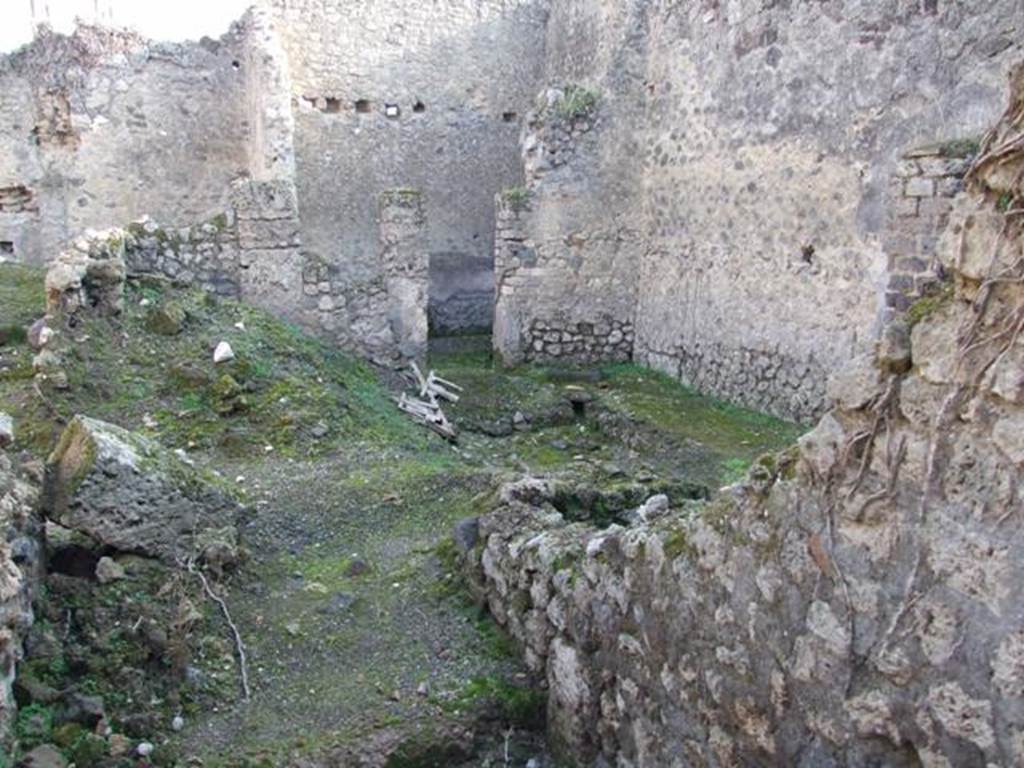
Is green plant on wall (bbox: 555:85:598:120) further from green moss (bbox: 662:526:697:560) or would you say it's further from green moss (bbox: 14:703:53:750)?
green moss (bbox: 14:703:53:750)

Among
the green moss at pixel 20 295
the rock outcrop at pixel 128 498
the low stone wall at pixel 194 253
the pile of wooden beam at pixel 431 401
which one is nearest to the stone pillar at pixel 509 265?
the pile of wooden beam at pixel 431 401

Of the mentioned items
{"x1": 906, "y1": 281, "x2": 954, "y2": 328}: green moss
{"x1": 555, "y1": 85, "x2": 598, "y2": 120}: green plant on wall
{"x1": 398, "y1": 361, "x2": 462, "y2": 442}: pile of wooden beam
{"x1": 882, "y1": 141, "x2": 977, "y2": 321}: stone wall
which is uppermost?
{"x1": 555, "y1": 85, "x2": 598, "y2": 120}: green plant on wall

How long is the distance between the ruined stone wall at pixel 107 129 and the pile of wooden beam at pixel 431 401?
495 centimetres

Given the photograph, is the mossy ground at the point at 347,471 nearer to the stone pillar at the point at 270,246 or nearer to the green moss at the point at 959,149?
the stone pillar at the point at 270,246

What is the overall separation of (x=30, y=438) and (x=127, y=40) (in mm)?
8121

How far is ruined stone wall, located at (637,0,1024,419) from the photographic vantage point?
23.8ft

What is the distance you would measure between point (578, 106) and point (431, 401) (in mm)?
3811

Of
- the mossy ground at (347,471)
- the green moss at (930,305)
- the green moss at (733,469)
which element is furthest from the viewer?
the green moss at (733,469)

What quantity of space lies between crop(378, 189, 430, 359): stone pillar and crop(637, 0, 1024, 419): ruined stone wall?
2.69m

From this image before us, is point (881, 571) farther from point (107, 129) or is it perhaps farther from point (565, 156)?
point (107, 129)

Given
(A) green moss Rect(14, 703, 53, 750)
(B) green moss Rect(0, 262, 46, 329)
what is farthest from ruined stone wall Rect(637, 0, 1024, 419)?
(B) green moss Rect(0, 262, 46, 329)

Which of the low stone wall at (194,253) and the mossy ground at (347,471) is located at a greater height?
the low stone wall at (194,253)

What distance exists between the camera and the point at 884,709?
104 inches

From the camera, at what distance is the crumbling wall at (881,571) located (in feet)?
7.88
